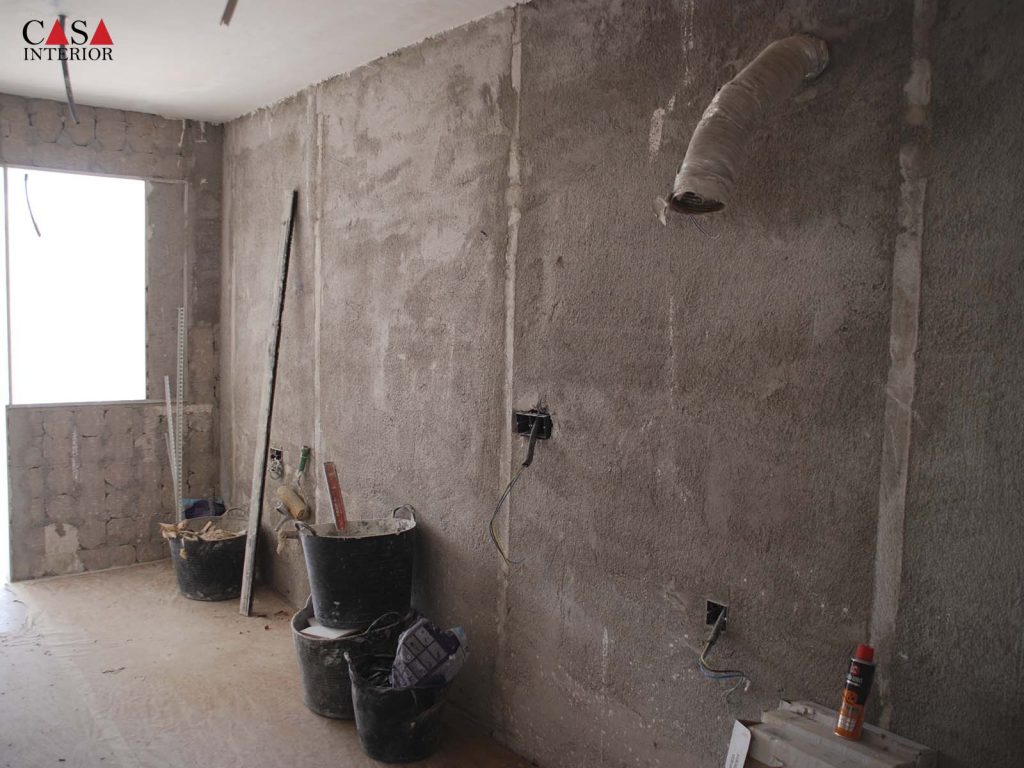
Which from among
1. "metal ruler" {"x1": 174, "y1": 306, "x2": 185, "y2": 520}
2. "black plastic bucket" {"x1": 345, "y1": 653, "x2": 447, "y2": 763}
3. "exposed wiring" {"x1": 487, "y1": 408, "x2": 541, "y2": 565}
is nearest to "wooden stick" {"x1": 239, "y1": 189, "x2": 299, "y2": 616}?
"metal ruler" {"x1": 174, "y1": 306, "x2": 185, "y2": 520}

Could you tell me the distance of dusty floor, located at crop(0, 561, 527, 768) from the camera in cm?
264

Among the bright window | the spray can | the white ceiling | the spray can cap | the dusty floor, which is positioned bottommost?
the dusty floor

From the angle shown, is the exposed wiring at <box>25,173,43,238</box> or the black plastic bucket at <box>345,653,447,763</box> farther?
the exposed wiring at <box>25,173,43,238</box>

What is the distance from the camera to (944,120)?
160 centimetres

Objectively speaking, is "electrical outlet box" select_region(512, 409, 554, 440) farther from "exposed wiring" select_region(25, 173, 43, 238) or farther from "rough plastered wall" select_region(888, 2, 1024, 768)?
"exposed wiring" select_region(25, 173, 43, 238)

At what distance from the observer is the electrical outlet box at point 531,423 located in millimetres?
2514

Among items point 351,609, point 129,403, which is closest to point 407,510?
point 351,609

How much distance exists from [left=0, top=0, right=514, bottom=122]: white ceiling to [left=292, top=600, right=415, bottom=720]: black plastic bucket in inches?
86.6

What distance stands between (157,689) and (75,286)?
242 centimetres

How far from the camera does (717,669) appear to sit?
6.73 ft

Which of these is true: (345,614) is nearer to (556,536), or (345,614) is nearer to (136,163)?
(556,536)

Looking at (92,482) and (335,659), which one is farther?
(92,482)

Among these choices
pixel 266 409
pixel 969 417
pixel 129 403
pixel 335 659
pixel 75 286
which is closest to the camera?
pixel 969 417

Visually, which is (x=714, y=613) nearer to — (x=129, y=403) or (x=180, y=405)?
(x=180, y=405)
